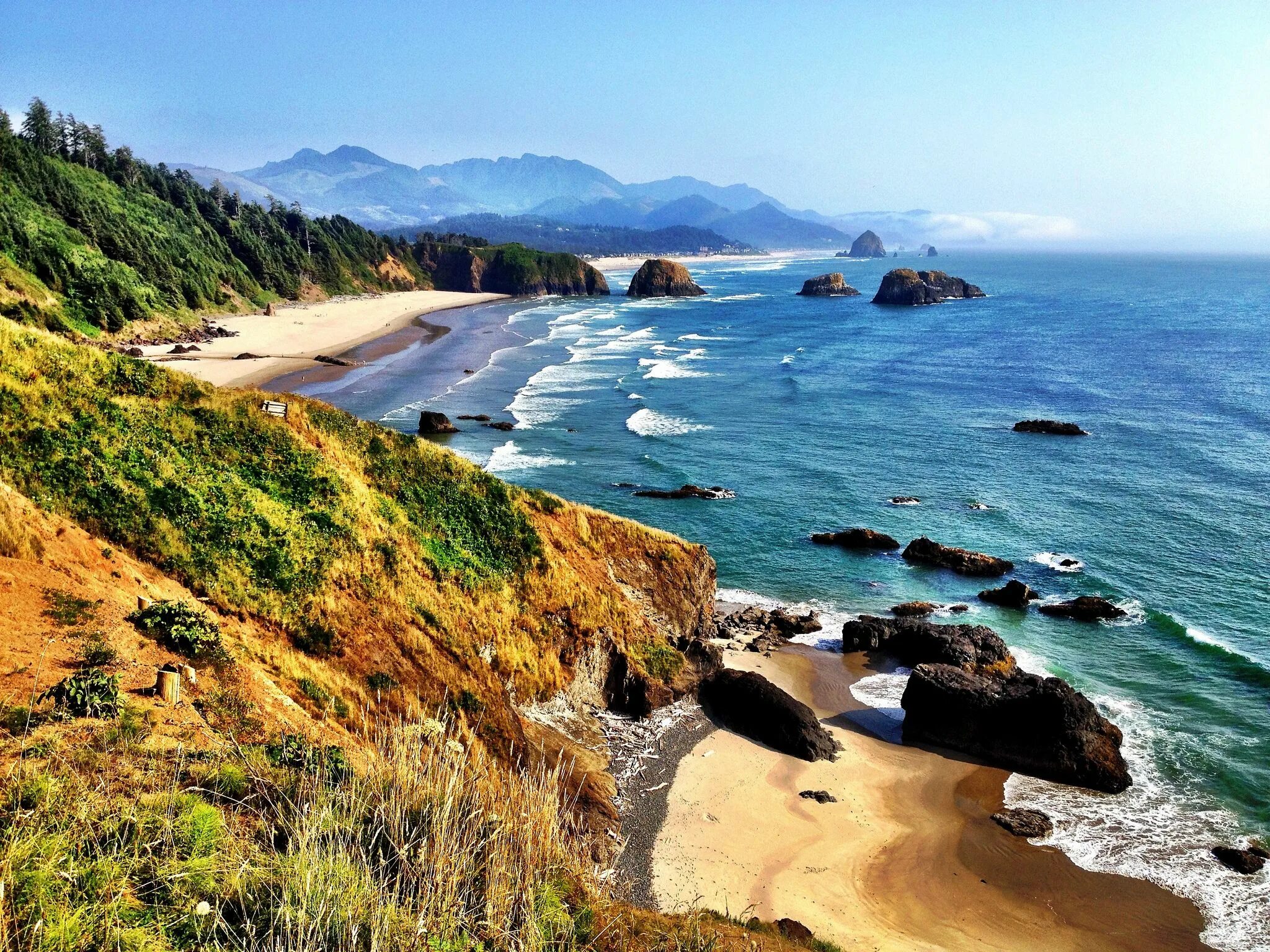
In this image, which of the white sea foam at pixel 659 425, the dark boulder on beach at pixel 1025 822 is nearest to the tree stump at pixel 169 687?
the dark boulder on beach at pixel 1025 822

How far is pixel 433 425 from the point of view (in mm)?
58812

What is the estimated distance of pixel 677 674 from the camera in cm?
2472

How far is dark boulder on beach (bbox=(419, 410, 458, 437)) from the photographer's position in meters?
58.3

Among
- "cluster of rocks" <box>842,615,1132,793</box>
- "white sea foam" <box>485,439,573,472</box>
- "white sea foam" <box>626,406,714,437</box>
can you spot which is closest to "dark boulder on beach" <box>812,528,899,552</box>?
"cluster of rocks" <box>842,615,1132,793</box>

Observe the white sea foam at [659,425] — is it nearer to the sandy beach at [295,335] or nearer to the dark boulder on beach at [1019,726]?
the sandy beach at [295,335]

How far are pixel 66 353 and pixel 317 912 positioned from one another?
59.3ft

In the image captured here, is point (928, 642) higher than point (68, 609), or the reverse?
point (68, 609)

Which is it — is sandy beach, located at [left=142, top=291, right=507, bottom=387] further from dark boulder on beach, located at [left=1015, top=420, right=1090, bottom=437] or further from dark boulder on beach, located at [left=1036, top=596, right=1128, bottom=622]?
dark boulder on beach, located at [left=1015, top=420, right=1090, bottom=437]

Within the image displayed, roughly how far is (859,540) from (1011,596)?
775cm

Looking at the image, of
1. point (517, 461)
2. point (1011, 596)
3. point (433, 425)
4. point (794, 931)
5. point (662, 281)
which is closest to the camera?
point (794, 931)

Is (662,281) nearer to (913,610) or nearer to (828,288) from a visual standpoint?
(828,288)

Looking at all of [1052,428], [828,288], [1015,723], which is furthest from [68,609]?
[828,288]

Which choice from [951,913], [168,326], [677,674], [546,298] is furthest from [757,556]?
[546,298]

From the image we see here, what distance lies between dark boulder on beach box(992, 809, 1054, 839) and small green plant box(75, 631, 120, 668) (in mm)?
19954
